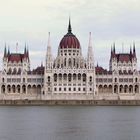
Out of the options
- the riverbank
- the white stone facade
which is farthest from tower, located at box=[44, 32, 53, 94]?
the riverbank

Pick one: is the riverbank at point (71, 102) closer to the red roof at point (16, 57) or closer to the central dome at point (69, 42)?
the central dome at point (69, 42)

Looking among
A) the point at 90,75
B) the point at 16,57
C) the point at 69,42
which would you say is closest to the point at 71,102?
the point at 90,75

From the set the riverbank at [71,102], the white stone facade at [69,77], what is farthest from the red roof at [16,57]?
the riverbank at [71,102]

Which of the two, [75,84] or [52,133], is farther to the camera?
[75,84]

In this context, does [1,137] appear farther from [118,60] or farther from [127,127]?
[118,60]

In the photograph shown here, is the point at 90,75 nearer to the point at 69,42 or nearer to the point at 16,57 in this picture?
the point at 69,42

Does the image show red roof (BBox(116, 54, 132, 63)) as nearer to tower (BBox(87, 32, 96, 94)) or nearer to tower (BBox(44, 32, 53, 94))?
tower (BBox(87, 32, 96, 94))

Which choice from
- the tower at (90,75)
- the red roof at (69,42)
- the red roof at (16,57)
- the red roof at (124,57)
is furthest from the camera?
the red roof at (124,57)

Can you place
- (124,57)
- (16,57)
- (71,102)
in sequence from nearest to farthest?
(71,102) → (16,57) → (124,57)

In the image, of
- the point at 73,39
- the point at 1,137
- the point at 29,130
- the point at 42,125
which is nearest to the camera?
the point at 1,137

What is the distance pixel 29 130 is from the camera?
52875 millimetres

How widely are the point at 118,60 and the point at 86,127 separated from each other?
299ft

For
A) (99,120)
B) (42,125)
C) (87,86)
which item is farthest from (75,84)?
(42,125)

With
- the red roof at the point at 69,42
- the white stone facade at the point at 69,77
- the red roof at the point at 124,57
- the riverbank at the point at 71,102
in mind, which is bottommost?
the riverbank at the point at 71,102
